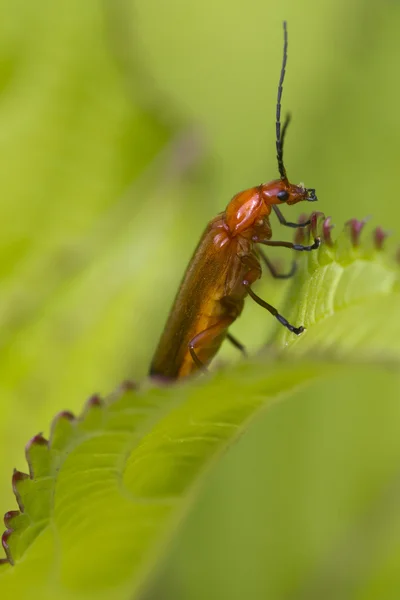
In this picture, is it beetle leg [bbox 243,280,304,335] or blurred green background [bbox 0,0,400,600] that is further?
blurred green background [bbox 0,0,400,600]

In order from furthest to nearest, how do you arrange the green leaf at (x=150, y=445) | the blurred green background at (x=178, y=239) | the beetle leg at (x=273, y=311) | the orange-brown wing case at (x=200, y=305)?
the orange-brown wing case at (x=200, y=305) → the blurred green background at (x=178, y=239) → the beetle leg at (x=273, y=311) → the green leaf at (x=150, y=445)

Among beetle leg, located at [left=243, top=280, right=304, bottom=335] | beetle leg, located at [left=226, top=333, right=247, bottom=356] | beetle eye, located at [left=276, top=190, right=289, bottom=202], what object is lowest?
beetle leg, located at [left=226, top=333, right=247, bottom=356]

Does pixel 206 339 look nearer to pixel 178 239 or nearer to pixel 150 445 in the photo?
pixel 178 239

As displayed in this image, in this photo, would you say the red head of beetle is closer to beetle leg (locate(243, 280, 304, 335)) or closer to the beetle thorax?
the beetle thorax

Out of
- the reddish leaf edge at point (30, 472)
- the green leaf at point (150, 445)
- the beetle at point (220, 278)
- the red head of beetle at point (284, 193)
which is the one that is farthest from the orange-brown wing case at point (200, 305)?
the reddish leaf edge at point (30, 472)

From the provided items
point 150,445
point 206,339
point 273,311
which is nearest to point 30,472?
point 150,445

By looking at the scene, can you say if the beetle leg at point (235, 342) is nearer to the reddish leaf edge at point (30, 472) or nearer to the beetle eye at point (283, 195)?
the beetle eye at point (283, 195)

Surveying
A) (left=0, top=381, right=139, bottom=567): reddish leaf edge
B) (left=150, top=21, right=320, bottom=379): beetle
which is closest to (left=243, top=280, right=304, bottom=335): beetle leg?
(left=150, top=21, right=320, bottom=379): beetle

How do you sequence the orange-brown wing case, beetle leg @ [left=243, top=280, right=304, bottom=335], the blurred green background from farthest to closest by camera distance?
1. the orange-brown wing case
2. the blurred green background
3. beetle leg @ [left=243, top=280, right=304, bottom=335]
